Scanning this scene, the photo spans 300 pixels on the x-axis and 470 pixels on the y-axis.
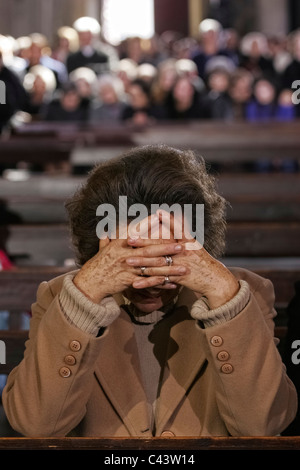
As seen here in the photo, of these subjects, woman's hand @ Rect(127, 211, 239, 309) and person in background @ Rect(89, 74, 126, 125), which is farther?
person in background @ Rect(89, 74, 126, 125)

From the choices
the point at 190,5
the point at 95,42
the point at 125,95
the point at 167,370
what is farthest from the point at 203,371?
the point at 190,5

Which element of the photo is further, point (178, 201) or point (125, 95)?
point (125, 95)

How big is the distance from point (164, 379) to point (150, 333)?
11 centimetres

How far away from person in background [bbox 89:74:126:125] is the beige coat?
6.53m

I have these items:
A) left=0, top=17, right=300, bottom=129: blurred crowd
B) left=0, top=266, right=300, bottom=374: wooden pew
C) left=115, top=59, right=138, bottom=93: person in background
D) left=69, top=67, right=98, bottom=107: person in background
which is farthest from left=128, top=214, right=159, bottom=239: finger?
left=115, top=59, right=138, bottom=93: person in background

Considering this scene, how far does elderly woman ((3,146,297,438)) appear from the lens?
1.48 m

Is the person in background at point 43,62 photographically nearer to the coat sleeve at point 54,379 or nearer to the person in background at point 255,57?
the person in background at point 255,57

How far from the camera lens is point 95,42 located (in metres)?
11.3

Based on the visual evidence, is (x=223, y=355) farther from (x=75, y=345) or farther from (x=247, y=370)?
(x=75, y=345)

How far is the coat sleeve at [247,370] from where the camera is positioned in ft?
4.83

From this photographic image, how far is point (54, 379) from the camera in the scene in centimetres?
149

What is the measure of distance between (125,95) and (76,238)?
23.1 feet

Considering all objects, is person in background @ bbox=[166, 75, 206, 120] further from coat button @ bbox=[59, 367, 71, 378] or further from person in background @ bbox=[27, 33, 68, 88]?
coat button @ bbox=[59, 367, 71, 378]

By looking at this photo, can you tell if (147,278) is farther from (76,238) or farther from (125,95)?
(125,95)
